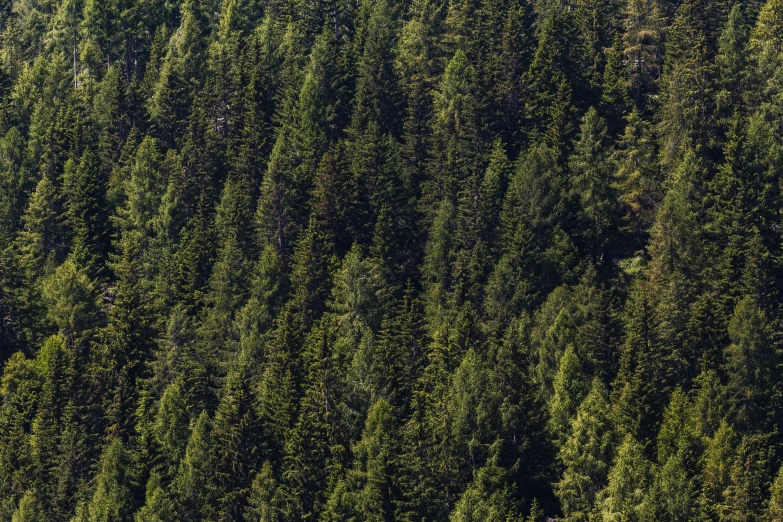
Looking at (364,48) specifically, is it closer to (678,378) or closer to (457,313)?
(457,313)

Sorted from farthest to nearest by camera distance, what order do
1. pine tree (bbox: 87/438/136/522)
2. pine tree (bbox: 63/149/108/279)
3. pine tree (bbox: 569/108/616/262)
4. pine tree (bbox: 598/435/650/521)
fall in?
1. pine tree (bbox: 63/149/108/279)
2. pine tree (bbox: 569/108/616/262)
3. pine tree (bbox: 87/438/136/522)
4. pine tree (bbox: 598/435/650/521)

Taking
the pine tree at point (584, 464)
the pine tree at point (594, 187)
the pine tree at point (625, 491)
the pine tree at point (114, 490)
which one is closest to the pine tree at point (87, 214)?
the pine tree at point (114, 490)

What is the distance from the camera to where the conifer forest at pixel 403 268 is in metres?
88.0

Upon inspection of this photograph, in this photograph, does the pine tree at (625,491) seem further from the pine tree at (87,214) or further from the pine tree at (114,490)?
the pine tree at (87,214)

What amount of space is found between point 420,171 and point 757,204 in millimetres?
32755

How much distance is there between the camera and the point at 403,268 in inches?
4518

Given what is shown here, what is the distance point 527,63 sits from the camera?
131m

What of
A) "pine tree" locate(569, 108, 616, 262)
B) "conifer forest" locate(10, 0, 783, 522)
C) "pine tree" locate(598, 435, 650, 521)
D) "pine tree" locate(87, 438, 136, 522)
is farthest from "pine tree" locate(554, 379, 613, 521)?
"pine tree" locate(87, 438, 136, 522)

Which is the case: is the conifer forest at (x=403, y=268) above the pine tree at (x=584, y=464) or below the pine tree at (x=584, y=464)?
above

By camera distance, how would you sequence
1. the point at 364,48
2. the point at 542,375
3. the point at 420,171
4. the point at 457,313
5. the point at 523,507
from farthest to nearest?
the point at 364,48 < the point at 420,171 < the point at 457,313 < the point at 542,375 < the point at 523,507

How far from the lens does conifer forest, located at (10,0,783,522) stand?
8800cm

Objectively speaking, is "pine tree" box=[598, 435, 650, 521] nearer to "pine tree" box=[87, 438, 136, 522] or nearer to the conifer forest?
the conifer forest

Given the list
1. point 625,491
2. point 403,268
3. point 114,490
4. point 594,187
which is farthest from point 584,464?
point 403,268

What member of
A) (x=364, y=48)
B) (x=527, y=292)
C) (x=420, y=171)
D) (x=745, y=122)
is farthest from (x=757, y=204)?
(x=364, y=48)
